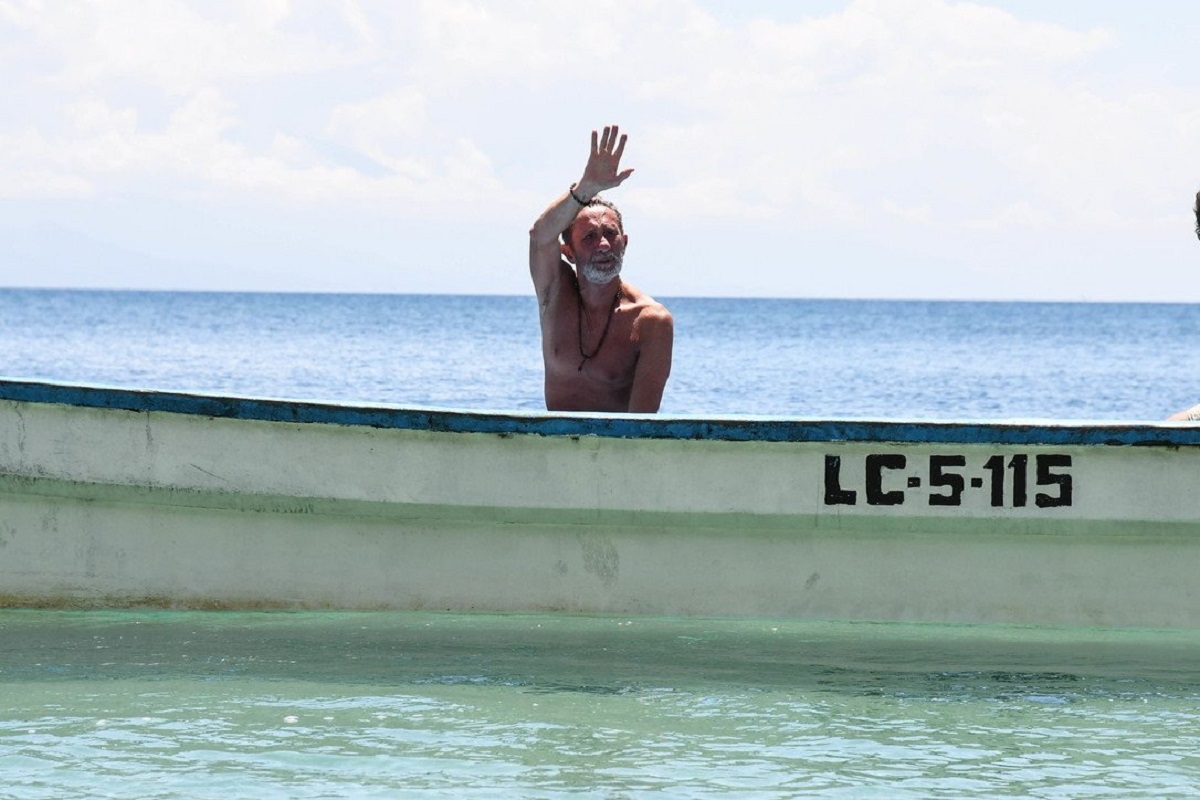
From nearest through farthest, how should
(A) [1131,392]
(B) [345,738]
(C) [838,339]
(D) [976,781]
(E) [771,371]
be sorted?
(D) [976,781] → (B) [345,738] → (A) [1131,392] → (E) [771,371] → (C) [838,339]

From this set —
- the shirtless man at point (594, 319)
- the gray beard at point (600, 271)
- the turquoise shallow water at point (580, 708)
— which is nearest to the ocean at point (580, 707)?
the turquoise shallow water at point (580, 708)

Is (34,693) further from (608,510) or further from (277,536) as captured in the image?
(608,510)

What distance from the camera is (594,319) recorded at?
19.5 feet

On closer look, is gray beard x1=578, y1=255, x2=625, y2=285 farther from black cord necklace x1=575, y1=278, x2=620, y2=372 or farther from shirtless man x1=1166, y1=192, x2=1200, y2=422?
shirtless man x1=1166, y1=192, x2=1200, y2=422

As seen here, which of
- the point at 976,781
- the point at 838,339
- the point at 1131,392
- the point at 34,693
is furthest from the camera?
the point at 838,339

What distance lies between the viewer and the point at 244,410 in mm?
5520

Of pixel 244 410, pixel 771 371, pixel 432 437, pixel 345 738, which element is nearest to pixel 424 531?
pixel 432 437

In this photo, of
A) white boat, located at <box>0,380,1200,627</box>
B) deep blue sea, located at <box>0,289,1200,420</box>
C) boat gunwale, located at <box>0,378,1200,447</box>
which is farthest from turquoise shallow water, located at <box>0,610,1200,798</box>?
deep blue sea, located at <box>0,289,1200,420</box>

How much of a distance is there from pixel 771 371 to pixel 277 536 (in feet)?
108

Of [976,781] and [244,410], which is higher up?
[244,410]

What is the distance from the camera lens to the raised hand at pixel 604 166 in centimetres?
549

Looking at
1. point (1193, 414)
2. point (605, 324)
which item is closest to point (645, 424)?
point (605, 324)

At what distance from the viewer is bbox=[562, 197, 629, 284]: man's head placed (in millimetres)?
5852

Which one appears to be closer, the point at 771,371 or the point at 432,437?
the point at 432,437
